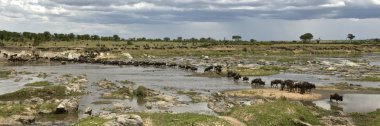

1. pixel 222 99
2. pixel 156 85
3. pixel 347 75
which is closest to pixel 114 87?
Result: pixel 156 85

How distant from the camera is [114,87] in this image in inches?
2124

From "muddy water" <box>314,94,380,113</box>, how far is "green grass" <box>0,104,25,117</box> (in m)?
24.1

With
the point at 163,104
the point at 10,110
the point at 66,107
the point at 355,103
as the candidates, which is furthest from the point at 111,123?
the point at 355,103

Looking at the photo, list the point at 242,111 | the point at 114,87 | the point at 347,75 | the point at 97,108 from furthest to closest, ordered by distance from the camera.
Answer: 1. the point at 347,75
2. the point at 114,87
3. the point at 97,108
4. the point at 242,111

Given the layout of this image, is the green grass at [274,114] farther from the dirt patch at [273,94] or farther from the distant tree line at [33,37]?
the distant tree line at [33,37]

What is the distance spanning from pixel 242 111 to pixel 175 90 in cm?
2161

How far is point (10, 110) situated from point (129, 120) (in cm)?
1209

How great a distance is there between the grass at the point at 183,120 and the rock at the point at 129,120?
1.54 meters

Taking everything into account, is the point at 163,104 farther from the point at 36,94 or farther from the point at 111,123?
the point at 111,123

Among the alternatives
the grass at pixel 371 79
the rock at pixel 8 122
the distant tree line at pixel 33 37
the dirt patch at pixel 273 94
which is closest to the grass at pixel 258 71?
the grass at pixel 371 79

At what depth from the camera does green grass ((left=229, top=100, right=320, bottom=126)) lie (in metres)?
29.8

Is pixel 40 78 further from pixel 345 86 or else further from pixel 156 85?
pixel 345 86

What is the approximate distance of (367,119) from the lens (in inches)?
1332

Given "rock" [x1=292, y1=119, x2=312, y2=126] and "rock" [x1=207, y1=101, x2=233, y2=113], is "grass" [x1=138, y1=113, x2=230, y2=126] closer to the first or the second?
"rock" [x1=292, y1=119, x2=312, y2=126]
